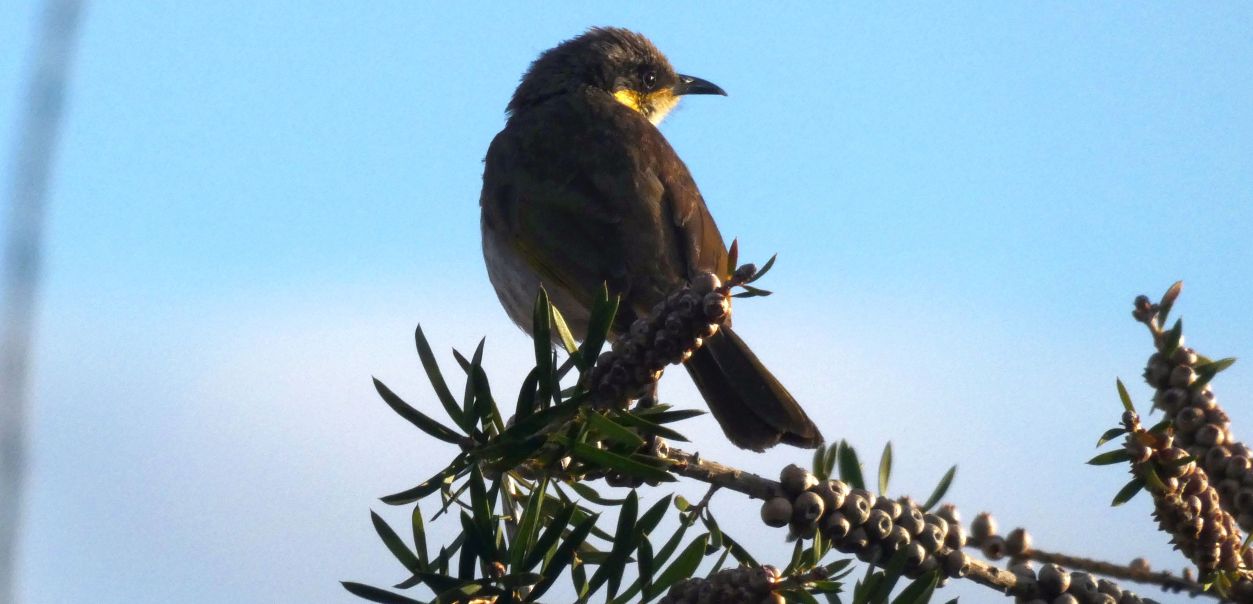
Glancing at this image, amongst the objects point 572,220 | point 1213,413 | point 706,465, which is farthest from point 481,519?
point 572,220

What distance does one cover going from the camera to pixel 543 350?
2127mm

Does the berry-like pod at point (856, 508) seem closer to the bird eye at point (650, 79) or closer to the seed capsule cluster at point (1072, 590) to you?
the seed capsule cluster at point (1072, 590)

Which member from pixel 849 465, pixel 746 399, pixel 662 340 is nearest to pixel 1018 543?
pixel 849 465

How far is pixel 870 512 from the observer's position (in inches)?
85.4

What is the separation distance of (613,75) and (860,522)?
5137 millimetres

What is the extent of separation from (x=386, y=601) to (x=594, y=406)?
16.9 inches

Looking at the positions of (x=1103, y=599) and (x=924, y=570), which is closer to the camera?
(x=1103, y=599)

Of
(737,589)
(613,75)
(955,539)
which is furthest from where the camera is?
(613,75)

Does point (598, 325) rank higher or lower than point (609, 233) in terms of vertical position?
lower

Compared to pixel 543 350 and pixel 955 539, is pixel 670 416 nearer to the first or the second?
pixel 543 350

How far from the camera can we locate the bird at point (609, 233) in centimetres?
371

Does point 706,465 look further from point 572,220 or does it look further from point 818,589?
point 572,220

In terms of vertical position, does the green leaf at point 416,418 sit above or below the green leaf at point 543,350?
below

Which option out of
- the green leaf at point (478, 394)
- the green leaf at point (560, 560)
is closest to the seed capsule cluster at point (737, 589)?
the green leaf at point (560, 560)
